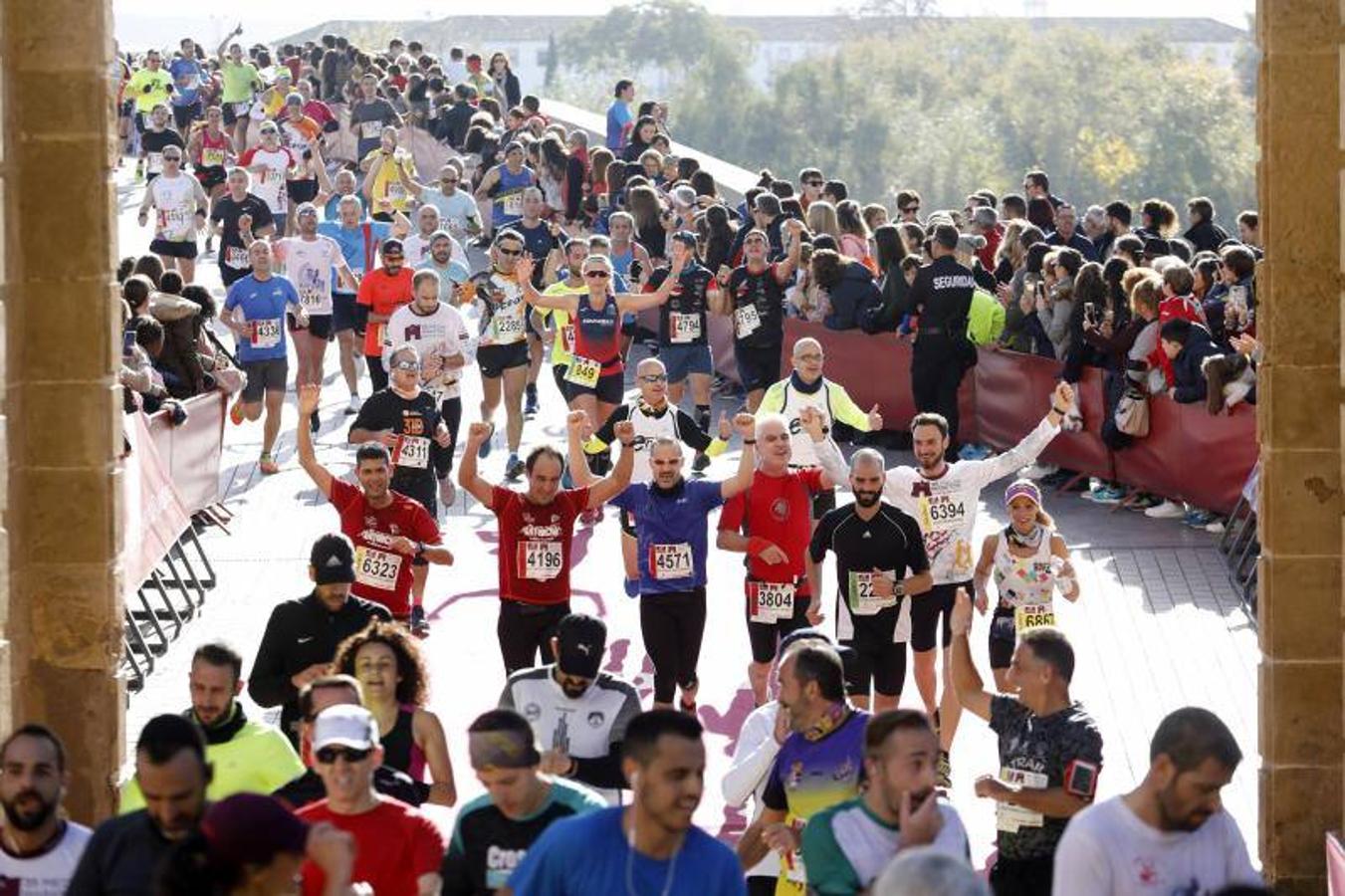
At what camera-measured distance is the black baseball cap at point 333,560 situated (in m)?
11.2

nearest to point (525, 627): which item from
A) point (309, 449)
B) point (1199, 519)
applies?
point (309, 449)

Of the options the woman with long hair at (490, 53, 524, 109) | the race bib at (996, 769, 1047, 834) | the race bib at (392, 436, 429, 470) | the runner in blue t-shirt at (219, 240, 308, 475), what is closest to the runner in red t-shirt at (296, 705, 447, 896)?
the race bib at (996, 769, 1047, 834)

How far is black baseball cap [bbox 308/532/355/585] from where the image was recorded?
1116 centimetres

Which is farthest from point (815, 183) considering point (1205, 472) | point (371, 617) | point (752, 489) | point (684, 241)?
point (371, 617)

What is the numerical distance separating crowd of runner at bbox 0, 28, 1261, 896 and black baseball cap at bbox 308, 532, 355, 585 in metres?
0.05

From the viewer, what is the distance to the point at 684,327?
21109mm

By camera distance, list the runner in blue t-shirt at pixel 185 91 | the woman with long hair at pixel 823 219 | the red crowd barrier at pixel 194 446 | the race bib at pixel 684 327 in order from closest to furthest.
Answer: the red crowd barrier at pixel 194 446 < the race bib at pixel 684 327 < the woman with long hair at pixel 823 219 < the runner in blue t-shirt at pixel 185 91

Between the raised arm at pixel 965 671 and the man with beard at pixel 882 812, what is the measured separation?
A: 80.7 inches

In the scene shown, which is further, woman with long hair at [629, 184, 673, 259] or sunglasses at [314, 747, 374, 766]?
woman with long hair at [629, 184, 673, 259]

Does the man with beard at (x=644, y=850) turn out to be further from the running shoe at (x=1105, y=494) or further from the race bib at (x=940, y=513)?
the running shoe at (x=1105, y=494)

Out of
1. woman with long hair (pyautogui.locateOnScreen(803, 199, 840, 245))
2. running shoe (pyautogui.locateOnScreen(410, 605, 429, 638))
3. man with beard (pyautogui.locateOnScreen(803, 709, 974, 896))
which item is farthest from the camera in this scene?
woman with long hair (pyautogui.locateOnScreen(803, 199, 840, 245))

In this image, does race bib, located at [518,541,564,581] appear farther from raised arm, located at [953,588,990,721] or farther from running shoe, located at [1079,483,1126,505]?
running shoe, located at [1079,483,1126,505]

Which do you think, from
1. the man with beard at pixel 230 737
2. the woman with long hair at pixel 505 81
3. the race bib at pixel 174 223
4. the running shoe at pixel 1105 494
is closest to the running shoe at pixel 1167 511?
the running shoe at pixel 1105 494

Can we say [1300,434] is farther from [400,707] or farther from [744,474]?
[400,707]
